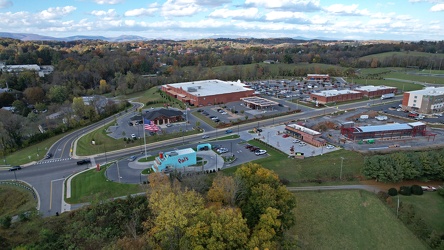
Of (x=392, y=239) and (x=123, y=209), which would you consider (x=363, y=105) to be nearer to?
(x=392, y=239)

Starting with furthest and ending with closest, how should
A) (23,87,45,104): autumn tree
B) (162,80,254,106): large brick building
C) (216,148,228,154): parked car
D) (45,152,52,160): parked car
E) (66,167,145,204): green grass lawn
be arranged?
(23,87,45,104): autumn tree → (162,80,254,106): large brick building → (45,152,52,160): parked car → (216,148,228,154): parked car → (66,167,145,204): green grass lawn

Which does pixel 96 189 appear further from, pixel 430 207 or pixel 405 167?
pixel 430 207

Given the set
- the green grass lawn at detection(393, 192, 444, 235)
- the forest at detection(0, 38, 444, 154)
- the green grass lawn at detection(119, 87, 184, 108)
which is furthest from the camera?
the green grass lawn at detection(119, 87, 184, 108)

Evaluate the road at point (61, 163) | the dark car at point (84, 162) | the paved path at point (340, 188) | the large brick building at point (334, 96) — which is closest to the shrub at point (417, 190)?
the paved path at point (340, 188)

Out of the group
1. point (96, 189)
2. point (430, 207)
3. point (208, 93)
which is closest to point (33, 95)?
point (208, 93)

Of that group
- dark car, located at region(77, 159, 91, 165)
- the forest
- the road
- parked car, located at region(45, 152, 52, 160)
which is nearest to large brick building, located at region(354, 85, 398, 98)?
the road

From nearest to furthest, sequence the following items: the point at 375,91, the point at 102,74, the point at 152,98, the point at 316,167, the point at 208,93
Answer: the point at 316,167 → the point at 208,93 → the point at 375,91 → the point at 152,98 → the point at 102,74

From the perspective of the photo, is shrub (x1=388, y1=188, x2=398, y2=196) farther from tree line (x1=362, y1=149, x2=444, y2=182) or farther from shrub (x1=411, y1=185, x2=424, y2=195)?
shrub (x1=411, y1=185, x2=424, y2=195)
